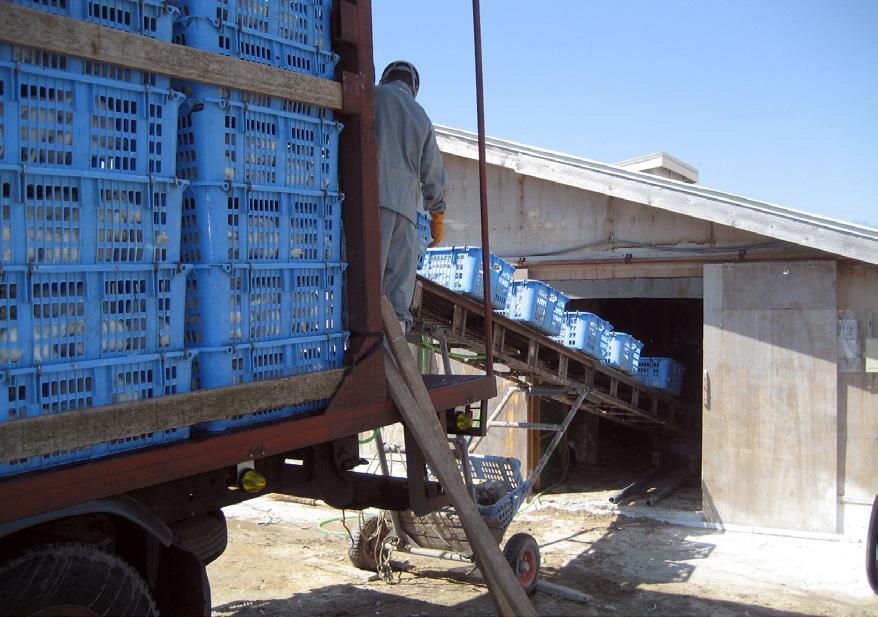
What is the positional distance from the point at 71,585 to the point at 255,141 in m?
1.90

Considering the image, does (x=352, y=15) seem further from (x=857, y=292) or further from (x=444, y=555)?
(x=857, y=292)

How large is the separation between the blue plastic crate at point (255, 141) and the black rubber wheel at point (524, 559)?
531 cm

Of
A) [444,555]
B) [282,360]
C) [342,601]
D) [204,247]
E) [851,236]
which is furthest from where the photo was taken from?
[851,236]

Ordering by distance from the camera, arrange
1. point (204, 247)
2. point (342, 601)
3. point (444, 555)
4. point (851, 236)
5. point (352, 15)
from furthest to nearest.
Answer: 1. point (851, 236)
2. point (444, 555)
3. point (342, 601)
4. point (352, 15)
5. point (204, 247)

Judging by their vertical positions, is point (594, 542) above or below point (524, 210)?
below

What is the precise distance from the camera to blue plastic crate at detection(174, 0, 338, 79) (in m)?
3.31

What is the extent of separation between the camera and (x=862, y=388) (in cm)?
1038

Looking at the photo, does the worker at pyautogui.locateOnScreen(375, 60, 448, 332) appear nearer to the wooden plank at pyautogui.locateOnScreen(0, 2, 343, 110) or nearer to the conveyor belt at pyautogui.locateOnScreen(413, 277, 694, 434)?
the wooden plank at pyautogui.locateOnScreen(0, 2, 343, 110)

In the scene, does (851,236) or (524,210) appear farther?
(524,210)

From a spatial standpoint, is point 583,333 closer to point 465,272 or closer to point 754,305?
point 465,272

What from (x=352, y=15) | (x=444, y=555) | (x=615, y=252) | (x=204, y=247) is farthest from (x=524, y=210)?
(x=204, y=247)

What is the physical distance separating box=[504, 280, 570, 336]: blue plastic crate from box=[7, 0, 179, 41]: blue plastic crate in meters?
6.26

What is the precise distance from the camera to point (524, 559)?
827 centimetres

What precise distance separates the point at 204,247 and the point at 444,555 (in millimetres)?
5814
